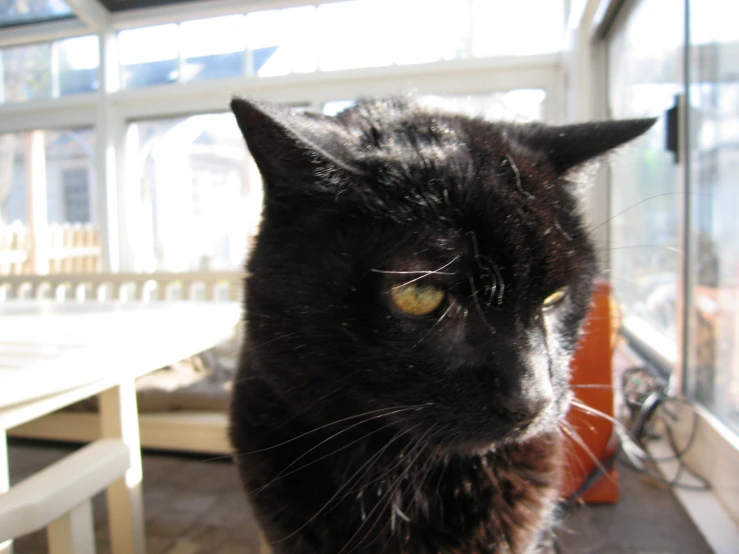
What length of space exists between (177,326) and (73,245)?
2.94 m

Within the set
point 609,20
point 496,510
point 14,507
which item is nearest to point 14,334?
point 14,507

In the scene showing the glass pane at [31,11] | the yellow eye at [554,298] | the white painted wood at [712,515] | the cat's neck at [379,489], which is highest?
the glass pane at [31,11]

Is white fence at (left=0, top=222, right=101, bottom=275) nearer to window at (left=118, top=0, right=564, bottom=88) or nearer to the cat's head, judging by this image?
window at (left=118, top=0, right=564, bottom=88)

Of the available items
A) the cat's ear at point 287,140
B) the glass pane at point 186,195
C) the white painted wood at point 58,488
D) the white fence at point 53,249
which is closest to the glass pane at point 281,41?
the glass pane at point 186,195

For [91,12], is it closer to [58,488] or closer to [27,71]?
[27,71]

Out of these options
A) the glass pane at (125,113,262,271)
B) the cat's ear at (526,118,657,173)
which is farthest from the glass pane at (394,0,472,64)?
the cat's ear at (526,118,657,173)

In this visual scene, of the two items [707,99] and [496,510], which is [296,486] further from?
[707,99]

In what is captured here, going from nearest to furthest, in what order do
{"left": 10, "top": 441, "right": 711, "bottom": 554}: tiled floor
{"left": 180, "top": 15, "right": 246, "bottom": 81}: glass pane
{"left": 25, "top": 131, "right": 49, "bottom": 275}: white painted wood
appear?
{"left": 10, "top": 441, "right": 711, "bottom": 554}: tiled floor
{"left": 180, "top": 15, "right": 246, "bottom": 81}: glass pane
{"left": 25, "top": 131, "right": 49, "bottom": 275}: white painted wood

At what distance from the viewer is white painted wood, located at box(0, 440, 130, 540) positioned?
49cm

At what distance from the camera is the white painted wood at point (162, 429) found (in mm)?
1641

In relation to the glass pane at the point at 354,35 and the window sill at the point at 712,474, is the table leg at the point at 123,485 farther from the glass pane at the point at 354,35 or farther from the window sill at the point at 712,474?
the glass pane at the point at 354,35

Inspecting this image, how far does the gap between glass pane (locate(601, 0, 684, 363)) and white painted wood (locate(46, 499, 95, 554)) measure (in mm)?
1525

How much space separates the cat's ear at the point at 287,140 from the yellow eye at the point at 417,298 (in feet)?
0.59

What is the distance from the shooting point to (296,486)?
78 centimetres
